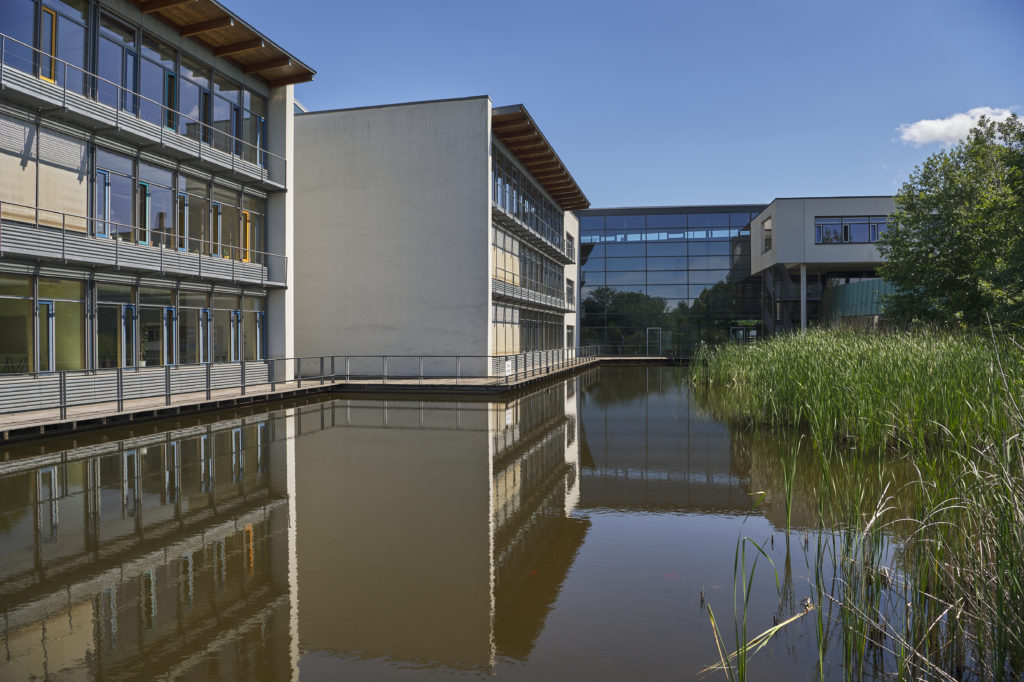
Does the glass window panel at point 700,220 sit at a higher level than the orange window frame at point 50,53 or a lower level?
higher

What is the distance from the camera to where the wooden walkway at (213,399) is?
13.5 meters

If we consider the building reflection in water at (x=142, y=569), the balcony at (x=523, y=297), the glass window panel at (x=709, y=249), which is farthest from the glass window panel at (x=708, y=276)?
the building reflection in water at (x=142, y=569)

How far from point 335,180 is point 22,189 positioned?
13948mm

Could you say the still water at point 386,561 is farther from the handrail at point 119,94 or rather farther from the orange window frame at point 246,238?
the orange window frame at point 246,238

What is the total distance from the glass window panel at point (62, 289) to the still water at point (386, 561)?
5.25 meters

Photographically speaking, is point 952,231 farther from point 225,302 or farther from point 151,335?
point 151,335

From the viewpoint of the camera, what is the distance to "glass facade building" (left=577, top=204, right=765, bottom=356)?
171 ft

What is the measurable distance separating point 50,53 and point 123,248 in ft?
14.6

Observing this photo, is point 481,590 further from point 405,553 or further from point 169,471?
point 169,471

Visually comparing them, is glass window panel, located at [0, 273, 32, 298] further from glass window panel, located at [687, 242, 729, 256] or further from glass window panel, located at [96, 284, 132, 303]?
glass window panel, located at [687, 242, 729, 256]

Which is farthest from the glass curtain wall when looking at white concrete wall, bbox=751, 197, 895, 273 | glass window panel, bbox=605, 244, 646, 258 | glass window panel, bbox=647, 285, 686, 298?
glass window panel, bbox=647, 285, 686, 298

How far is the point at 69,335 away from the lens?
16766 millimetres

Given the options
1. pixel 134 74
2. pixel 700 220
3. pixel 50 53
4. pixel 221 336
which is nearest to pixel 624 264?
pixel 700 220

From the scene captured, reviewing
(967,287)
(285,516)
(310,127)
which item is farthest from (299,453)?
(967,287)
